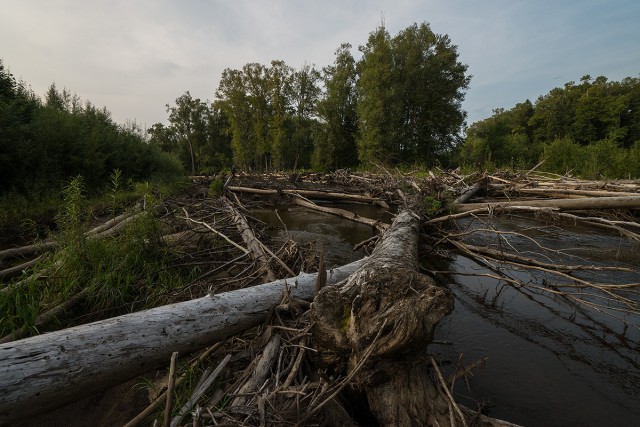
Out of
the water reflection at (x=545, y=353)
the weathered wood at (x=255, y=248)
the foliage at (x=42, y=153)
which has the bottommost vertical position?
the water reflection at (x=545, y=353)

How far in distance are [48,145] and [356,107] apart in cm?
2490

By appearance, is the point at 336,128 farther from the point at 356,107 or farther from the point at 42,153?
the point at 42,153

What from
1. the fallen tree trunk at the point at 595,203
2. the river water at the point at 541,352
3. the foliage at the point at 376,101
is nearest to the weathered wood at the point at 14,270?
the river water at the point at 541,352

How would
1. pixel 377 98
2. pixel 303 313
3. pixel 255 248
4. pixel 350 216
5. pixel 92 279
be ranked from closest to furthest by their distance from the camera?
pixel 303 313
pixel 92 279
pixel 255 248
pixel 350 216
pixel 377 98

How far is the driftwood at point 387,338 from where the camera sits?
64.4 inches

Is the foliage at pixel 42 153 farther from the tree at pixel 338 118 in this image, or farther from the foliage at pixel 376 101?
the tree at pixel 338 118

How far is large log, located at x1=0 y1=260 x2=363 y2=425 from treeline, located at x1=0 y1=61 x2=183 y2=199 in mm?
7468

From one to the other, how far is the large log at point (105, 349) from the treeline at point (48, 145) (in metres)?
7.47

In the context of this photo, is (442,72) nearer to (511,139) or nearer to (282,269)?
(511,139)

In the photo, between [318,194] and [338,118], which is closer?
[318,194]

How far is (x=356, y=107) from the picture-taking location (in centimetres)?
2870

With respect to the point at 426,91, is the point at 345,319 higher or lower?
lower

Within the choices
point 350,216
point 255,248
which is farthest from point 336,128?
point 255,248

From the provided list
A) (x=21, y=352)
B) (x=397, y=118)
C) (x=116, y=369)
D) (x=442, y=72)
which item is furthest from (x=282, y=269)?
(x=442, y=72)
